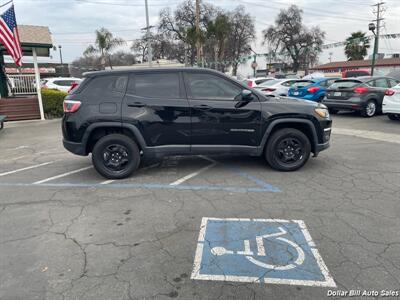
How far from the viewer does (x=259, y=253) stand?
10.0ft

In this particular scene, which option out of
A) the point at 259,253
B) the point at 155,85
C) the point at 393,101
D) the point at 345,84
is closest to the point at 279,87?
the point at 345,84

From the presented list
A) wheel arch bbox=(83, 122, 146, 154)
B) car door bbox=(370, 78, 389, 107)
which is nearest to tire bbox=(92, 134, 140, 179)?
wheel arch bbox=(83, 122, 146, 154)

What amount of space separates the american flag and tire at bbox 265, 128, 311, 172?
35.1 ft

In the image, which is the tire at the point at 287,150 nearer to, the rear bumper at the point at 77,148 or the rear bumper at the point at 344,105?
the rear bumper at the point at 77,148

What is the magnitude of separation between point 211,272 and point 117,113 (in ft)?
10.5

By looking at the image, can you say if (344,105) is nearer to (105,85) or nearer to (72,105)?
(105,85)

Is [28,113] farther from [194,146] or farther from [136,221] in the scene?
[136,221]

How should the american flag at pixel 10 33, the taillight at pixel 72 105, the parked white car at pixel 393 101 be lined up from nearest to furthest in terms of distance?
the taillight at pixel 72 105, the parked white car at pixel 393 101, the american flag at pixel 10 33

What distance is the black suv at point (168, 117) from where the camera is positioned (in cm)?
511

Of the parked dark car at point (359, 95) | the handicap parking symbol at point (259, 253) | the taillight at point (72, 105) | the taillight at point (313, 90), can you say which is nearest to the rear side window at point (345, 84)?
the parked dark car at point (359, 95)

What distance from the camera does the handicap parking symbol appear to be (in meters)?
2.72

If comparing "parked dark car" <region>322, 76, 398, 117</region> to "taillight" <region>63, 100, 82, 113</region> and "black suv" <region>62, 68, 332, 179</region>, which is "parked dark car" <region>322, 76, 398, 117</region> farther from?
"taillight" <region>63, 100, 82, 113</region>

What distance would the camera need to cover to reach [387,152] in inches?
269

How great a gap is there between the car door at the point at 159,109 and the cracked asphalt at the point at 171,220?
2.38 feet
